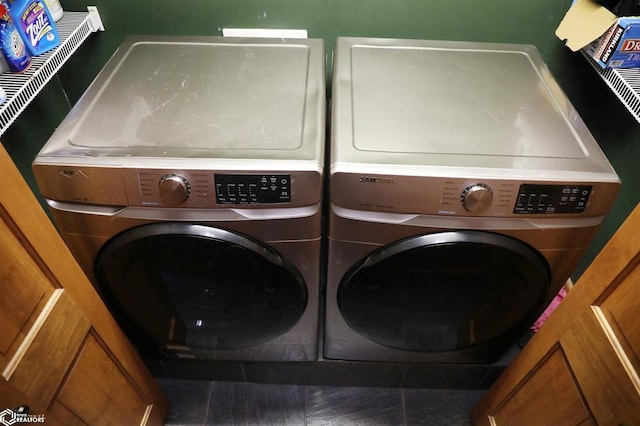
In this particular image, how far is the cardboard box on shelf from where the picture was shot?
102cm

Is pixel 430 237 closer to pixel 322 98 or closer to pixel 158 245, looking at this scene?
pixel 322 98

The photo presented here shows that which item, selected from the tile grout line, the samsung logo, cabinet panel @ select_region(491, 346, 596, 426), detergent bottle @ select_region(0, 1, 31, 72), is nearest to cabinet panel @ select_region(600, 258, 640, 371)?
cabinet panel @ select_region(491, 346, 596, 426)

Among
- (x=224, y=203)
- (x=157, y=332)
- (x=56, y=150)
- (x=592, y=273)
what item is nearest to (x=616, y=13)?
(x=592, y=273)

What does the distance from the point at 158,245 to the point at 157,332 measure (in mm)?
373

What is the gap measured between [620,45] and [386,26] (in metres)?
0.59

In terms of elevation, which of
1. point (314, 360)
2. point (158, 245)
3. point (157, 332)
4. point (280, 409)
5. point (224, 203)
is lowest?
point (280, 409)

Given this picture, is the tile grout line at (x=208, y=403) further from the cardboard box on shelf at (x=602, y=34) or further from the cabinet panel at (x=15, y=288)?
the cardboard box on shelf at (x=602, y=34)

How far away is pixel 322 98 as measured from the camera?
1048 mm

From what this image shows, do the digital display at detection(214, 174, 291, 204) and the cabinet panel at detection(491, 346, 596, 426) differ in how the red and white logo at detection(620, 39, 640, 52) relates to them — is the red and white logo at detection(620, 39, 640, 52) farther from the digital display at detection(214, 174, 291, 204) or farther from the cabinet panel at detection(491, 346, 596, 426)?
the digital display at detection(214, 174, 291, 204)

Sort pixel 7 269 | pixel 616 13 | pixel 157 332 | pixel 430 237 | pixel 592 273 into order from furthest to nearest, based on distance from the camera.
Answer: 1. pixel 157 332
2. pixel 616 13
3. pixel 430 237
4. pixel 592 273
5. pixel 7 269

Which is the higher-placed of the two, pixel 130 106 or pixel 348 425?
pixel 130 106

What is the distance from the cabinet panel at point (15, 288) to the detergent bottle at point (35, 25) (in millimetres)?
593

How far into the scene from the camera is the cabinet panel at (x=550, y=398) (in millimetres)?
884

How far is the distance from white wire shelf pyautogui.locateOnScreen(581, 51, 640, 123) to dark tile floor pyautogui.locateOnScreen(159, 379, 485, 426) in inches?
37.6
